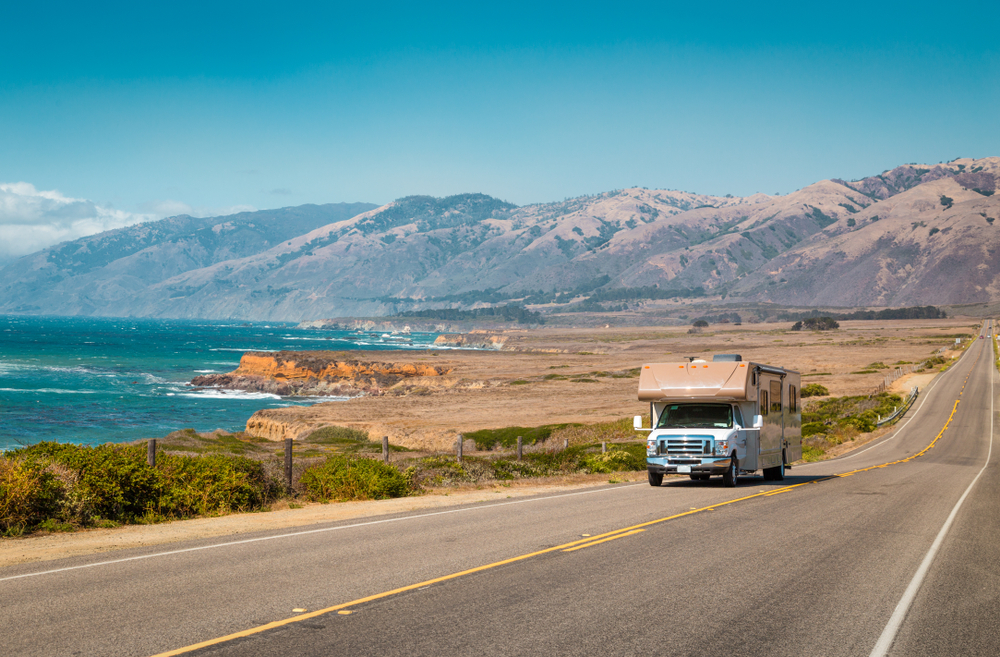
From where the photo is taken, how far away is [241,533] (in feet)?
43.9

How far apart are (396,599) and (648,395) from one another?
13.9 meters

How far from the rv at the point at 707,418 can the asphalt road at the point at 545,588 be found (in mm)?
3985

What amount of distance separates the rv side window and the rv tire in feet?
10.6

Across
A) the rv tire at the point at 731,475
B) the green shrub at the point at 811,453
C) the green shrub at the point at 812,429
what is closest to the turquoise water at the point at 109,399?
the rv tire at the point at 731,475

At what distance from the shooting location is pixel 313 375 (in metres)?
114

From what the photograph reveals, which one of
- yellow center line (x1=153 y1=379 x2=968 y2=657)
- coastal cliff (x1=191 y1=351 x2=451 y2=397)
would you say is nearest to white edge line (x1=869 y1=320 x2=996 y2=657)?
yellow center line (x1=153 y1=379 x2=968 y2=657)

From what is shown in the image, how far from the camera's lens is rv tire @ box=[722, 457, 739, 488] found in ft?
66.6

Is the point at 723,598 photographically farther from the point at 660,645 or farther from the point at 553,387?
the point at 553,387

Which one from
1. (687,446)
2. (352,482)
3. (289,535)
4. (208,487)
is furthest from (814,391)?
(289,535)

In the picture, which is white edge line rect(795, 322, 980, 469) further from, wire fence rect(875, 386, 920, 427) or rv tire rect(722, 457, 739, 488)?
rv tire rect(722, 457, 739, 488)

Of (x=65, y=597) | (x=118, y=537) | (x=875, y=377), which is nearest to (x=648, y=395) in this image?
(x=118, y=537)

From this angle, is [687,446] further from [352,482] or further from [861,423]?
[861,423]

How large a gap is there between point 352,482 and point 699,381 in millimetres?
9435

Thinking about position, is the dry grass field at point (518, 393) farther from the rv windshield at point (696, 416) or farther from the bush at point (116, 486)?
the bush at point (116, 486)
